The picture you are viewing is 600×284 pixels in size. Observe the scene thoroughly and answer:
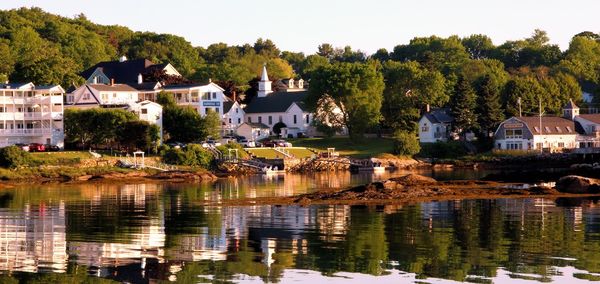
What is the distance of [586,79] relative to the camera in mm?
155000

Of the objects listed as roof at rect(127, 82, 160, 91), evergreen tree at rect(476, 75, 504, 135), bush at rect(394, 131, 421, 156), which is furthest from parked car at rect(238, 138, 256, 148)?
evergreen tree at rect(476, 75, 504, 135)

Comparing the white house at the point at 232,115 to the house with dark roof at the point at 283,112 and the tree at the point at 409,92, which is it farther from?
the tree at the point at 409,92

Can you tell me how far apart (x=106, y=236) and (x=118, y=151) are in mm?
58500

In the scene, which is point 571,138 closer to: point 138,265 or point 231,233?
point 231,233

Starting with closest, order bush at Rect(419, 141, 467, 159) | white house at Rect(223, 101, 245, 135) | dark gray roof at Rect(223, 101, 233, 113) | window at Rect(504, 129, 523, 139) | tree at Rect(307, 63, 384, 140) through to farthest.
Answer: bush at Rect(419, 141, 467, 159), window at Rect(504, 129, 523, 139), tree at Rect(307, 63, 384, 140), white house at Rect(223, 101, 245, 135), dark gray roof at Rect(223, 101, 233, 113)

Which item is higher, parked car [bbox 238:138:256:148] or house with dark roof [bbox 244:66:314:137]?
house with dark roof [bbox 244:66:314:137]

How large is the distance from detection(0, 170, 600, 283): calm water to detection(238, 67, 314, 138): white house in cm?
6960

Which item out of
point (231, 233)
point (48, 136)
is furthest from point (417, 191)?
point (48, 136)

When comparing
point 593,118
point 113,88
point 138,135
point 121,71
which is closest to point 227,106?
point 113,88

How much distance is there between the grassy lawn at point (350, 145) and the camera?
11131cm

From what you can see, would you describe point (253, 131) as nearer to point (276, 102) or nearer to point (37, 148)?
point (276, 102)

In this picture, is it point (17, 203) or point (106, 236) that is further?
point (17, 203)

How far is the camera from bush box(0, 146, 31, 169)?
87875 mm

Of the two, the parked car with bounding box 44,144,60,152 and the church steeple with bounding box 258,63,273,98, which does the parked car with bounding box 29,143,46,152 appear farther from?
the church steeple with bounding box 258,63,273,98
